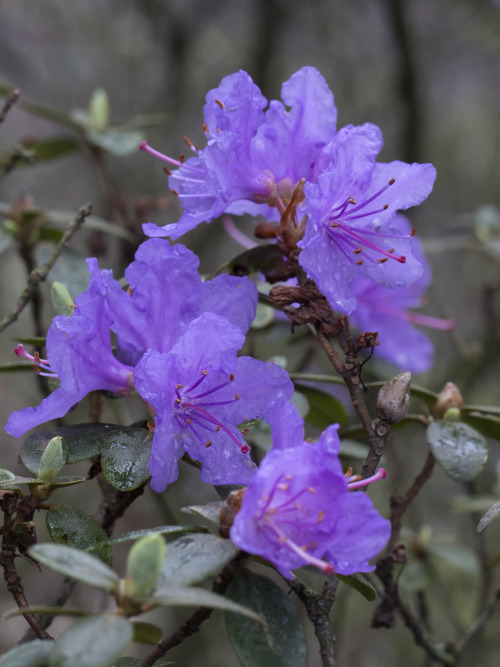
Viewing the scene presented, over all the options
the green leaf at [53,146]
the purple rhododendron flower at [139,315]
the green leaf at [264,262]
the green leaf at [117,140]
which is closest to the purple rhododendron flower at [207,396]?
the purple rhododendron flower at [139,315]

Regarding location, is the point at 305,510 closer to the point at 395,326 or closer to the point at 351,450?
the point at 351,450

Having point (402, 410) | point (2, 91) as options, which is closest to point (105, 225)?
point (2, 91)

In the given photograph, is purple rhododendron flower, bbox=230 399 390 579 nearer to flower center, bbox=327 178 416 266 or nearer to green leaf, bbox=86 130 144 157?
flower center, bbox=327 178 416 266

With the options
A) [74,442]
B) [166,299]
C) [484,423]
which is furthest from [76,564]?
[484,423]

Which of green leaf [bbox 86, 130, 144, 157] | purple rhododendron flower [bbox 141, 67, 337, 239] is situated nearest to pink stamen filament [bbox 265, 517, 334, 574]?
purple rhododendron flower [bbox 141, 67, 337, 239]

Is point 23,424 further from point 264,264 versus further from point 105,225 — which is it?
point 105,225
